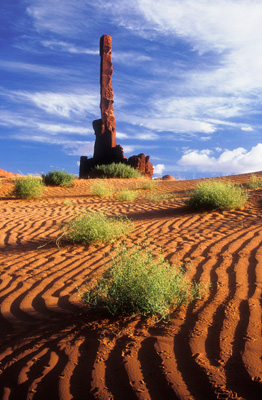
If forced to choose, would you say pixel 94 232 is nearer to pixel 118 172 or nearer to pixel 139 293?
pixel 139 293

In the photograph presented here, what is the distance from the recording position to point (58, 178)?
20.7 metres

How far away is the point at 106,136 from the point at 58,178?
1249 cm

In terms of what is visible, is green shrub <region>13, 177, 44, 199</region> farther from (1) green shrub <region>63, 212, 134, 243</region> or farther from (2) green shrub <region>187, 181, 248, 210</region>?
(1) green shrub <region>63, 212, 134, 243</region>

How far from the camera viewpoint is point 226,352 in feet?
9.25

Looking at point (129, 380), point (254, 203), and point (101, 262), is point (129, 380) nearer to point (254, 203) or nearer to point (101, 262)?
point (101, 262)

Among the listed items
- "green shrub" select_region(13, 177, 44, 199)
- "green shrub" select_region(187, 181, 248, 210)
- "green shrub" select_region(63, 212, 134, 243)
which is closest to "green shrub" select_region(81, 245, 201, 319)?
"green shrub" select_region(63, 212, 134, 243)

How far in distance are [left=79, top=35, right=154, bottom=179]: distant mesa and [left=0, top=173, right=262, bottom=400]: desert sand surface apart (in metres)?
22.7

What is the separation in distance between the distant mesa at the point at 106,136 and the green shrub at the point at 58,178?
7.28 m

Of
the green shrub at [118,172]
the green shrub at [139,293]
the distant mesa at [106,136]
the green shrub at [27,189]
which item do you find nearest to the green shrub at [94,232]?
the green shrub at [139,293]

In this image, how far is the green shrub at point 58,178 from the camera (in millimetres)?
20312

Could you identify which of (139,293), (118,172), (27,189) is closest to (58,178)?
(27,189)

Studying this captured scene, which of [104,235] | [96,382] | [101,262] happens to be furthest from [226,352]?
[104,235]

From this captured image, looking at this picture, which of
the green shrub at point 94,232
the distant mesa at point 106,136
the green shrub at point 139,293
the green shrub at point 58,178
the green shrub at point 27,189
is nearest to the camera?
the green shrub at point 139,293

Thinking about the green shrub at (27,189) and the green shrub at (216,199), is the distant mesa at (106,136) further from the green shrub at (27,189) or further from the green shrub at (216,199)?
the green shrub at (216,199)
